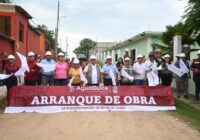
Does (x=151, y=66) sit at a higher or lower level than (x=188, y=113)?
higher

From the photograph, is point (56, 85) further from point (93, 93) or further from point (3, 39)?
point (3, 39)

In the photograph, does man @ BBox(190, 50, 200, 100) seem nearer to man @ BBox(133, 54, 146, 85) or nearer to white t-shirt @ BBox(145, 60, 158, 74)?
white t-shirt @ BBox(145, 60, 158, 74)

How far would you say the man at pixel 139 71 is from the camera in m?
14.8

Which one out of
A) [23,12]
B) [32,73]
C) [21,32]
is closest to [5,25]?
[23,12]

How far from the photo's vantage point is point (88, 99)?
13633 mm

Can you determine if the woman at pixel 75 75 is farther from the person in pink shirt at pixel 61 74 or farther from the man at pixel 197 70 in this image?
the man at pixel 197 70

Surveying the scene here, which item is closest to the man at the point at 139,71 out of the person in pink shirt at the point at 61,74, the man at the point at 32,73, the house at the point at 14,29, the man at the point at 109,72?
the man at the point at 109,72

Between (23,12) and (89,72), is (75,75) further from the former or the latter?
(23,12)

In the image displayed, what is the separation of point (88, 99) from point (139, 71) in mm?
2289

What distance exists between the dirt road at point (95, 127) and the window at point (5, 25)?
23245 millimetres

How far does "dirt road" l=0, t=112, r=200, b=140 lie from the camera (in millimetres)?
9188

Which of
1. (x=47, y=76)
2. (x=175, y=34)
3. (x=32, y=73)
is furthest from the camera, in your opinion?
(x=175, y=34)

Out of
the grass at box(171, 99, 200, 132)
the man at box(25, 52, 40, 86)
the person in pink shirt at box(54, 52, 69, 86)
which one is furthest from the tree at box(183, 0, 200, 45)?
the man at box(25, 52, 40, 86)

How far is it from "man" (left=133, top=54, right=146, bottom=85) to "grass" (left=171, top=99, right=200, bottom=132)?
153 centimetres
